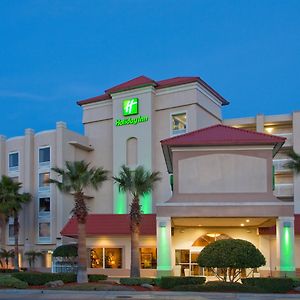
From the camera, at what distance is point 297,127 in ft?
225

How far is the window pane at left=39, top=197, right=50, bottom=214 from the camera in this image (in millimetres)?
68250

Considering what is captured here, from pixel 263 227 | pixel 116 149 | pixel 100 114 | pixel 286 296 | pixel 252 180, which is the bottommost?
pixel 286 296

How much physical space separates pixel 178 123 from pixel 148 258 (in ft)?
77.6

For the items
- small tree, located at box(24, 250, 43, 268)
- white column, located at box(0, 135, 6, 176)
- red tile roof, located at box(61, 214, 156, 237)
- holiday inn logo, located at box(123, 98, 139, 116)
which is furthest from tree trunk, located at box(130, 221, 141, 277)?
white column, located at box(0, 135, 6, 176)

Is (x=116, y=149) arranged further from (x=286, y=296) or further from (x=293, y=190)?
(x=286, y=296)

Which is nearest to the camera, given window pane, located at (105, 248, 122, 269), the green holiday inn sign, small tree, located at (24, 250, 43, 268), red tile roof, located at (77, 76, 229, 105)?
window pane, located at (105, 248, 122, 269)

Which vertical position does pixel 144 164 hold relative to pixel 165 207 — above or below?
above

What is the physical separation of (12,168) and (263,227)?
127 feet

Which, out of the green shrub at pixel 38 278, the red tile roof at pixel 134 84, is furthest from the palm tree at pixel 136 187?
the red tile roof at pixel 134 84

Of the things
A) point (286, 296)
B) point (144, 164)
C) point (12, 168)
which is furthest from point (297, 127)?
point (286, 296)

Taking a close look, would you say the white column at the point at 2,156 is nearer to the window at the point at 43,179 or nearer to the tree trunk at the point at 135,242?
the window at the point at 43,179

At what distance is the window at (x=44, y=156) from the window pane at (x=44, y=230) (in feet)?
23.2

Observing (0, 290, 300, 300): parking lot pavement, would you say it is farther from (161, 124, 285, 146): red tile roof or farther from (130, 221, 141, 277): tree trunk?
(161, 124, 285, 146): red tile roof

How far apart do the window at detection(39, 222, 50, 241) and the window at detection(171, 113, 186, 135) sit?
18137 mm
